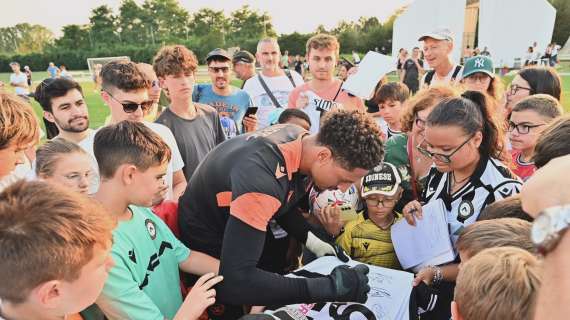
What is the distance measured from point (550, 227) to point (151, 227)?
176 centimetres

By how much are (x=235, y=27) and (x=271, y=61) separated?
68428mm

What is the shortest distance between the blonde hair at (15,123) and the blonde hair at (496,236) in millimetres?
2201

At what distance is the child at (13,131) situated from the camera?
202 centimetres

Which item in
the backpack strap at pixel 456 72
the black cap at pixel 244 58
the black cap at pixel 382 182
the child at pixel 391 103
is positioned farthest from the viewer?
the black cap at pixel 244 58

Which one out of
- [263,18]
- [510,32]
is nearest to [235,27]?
[263,18]

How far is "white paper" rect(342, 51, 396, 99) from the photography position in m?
4.30

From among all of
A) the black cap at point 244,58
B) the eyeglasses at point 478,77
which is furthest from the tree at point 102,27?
the eyeglasses at point 478,77

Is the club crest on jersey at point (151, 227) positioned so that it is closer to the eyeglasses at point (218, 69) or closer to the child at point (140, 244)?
the child at point (140, 244)

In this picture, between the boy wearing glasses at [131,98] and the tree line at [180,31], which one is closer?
the boy wearing glasses at [131,98]

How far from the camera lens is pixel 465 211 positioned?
7.69 ft

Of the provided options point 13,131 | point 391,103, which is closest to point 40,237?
point 13,131

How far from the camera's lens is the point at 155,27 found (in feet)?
233

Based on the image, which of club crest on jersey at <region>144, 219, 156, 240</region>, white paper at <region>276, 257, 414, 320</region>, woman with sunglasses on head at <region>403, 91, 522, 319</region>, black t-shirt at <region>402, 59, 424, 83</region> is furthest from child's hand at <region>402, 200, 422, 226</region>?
black t-shirt at <region>402, 59, 424, 83</region>

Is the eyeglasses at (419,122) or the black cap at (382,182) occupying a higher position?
the eyeglasses at (419,122)
